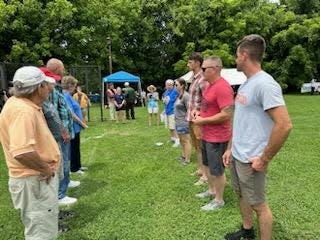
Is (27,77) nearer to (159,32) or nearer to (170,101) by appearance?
(170,101)

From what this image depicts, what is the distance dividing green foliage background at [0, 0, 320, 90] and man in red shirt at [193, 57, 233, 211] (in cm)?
2456

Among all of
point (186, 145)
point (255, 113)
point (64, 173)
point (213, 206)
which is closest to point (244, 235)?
point (213, 206)

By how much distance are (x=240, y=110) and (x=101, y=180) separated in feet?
13.4

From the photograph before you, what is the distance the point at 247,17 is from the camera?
40625mm

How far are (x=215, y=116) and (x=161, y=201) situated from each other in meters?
1.59

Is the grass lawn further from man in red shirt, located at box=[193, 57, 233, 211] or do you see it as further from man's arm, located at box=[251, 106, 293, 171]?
man's arm, located at box=[251, 106, 293, 171]

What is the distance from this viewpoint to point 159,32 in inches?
1554

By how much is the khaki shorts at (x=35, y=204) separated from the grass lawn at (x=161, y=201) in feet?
4.60

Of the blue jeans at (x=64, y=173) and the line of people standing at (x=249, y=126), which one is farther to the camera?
the blue jeans at (x=64, y=173)

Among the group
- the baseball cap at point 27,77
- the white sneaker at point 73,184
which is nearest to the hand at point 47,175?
the baseball cap at point 27,77

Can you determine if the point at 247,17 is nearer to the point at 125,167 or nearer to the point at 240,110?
the point at 125,167

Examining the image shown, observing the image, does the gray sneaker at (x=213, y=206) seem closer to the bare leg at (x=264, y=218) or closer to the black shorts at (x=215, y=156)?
the black shorts at (x=215, y=156)

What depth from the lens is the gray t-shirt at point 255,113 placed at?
3.69 meters

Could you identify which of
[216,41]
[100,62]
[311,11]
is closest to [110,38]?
[100,62]
